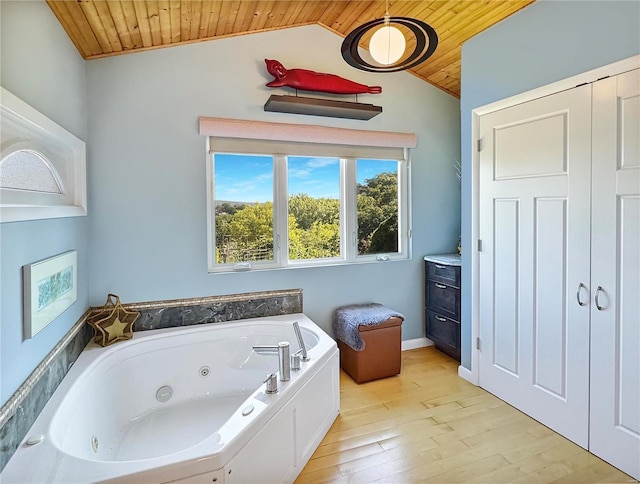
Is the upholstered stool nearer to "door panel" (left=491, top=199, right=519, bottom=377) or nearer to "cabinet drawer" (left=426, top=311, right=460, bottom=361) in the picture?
"cabinet drawer" (left=426, top=311, right=460, bottom=361)

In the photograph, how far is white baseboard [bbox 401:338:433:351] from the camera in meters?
3.79

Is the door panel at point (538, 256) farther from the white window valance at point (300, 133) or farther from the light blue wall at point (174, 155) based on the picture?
the light blue wall at point (174, 155)

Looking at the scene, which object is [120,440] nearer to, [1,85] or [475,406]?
[1,85]

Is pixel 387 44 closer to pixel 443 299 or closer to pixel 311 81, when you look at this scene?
pixel 311 81

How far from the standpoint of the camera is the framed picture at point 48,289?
5.51 feet

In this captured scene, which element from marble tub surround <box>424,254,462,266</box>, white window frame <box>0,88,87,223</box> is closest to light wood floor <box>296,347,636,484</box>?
marble tub surround <box>424,254,462,266</box>

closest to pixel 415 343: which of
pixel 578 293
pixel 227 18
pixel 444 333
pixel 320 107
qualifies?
pixel 444 333

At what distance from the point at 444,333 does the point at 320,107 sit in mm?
2308

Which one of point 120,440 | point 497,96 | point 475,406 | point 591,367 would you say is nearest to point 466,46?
point 497,96

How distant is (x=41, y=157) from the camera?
1.99 meters

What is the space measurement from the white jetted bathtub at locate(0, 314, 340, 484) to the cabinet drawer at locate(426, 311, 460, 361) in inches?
53.6

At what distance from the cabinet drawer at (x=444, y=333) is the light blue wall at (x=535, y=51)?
0.77 ft

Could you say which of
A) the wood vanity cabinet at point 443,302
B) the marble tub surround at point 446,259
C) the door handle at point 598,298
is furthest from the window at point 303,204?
Answer: the door handle at point 598,298

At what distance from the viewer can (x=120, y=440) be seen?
2.21 metres
